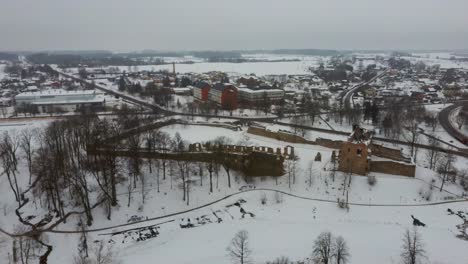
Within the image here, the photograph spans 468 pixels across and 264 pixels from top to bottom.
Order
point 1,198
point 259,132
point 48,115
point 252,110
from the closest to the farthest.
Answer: point 1,198 → point 259,132 → point 48,115 → point 252,110

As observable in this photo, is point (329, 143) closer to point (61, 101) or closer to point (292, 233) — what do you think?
point (292, 233)

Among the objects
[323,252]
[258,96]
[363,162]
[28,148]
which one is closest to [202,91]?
[258,96]

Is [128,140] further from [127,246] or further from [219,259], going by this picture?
[219,259]

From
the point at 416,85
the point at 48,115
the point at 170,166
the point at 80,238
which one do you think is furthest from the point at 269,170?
the point at 416,85

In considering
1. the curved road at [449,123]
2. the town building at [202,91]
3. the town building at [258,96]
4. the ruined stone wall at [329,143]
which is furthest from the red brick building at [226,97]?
the curved road at [449,123]

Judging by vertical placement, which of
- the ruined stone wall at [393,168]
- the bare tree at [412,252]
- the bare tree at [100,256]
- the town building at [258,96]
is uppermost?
the town building at [258,96]

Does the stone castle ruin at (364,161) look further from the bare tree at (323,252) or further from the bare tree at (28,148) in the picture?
the bare tree at (28,148)
